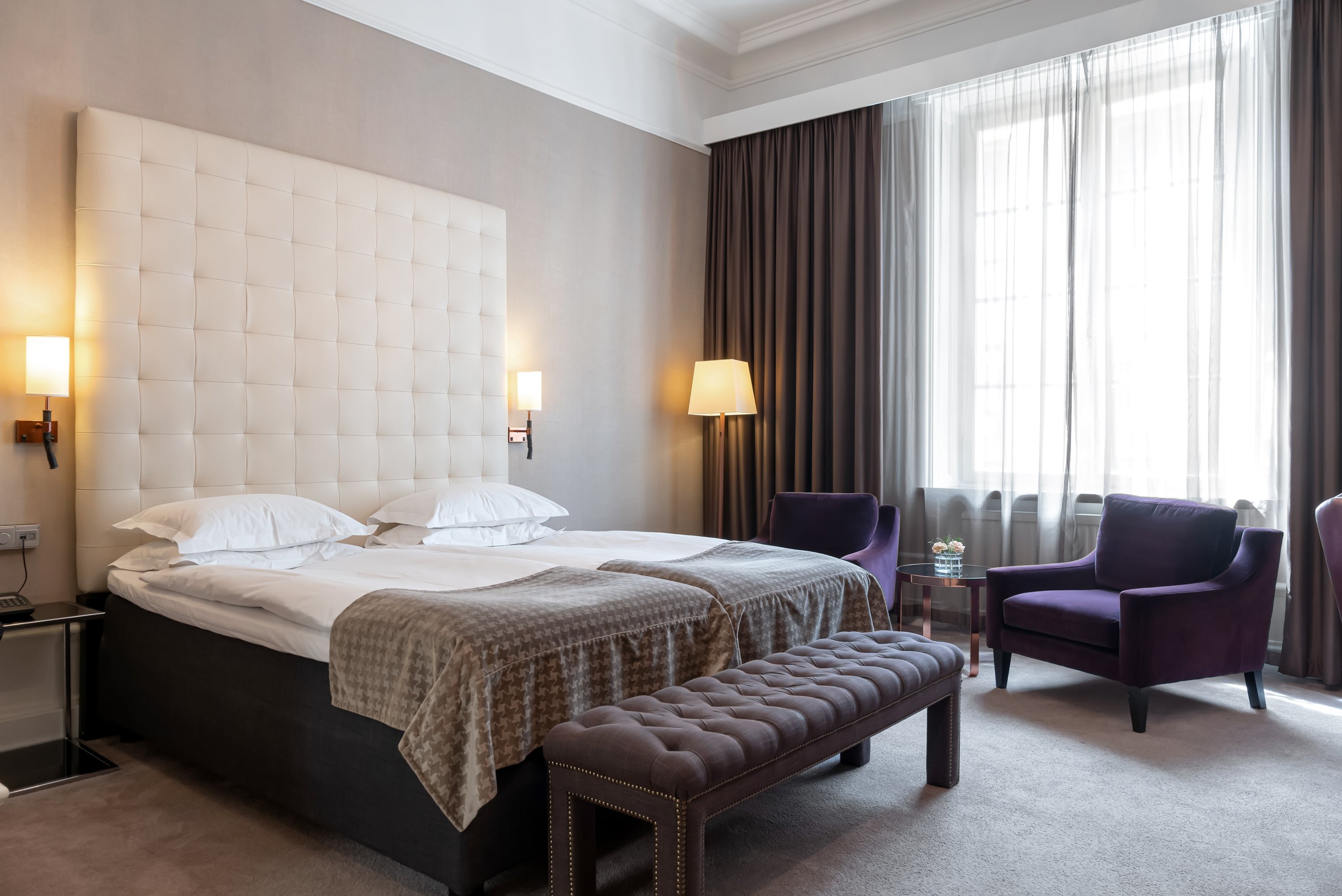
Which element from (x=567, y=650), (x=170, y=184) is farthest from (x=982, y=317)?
(x=170, y=184)

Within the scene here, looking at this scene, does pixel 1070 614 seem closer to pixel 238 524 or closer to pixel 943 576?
pixel 943 576

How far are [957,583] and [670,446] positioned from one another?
219 cm

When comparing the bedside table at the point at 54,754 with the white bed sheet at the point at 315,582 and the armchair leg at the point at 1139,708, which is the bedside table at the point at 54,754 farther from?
the armchair leg at the point at 1139,708

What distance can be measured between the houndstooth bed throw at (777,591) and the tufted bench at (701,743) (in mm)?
230

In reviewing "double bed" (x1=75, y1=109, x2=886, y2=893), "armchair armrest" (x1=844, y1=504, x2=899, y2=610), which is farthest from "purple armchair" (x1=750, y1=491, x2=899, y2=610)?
"double bed" (x1=75, y1=109, x2=886, y2=893)

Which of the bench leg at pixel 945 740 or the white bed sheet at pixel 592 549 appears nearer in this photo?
the bench leg at pixel 945 740

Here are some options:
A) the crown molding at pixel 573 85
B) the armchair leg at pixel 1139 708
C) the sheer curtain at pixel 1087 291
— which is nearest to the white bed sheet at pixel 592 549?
the armchair leg at pixel 1139 708

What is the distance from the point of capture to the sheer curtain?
4.20 meters

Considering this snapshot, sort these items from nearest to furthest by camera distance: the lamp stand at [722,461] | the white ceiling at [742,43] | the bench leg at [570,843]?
1. the bench leg at [570,843]
2. the white ceiling at [742,43]
3. the lamp stand at [722,461]

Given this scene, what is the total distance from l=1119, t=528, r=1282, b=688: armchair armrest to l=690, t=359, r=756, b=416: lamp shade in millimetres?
2512

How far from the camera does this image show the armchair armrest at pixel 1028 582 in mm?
3967

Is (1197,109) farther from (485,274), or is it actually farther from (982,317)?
(485,274)

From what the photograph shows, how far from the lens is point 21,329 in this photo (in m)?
3.20

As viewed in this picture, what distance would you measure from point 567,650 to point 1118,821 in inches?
65.6
